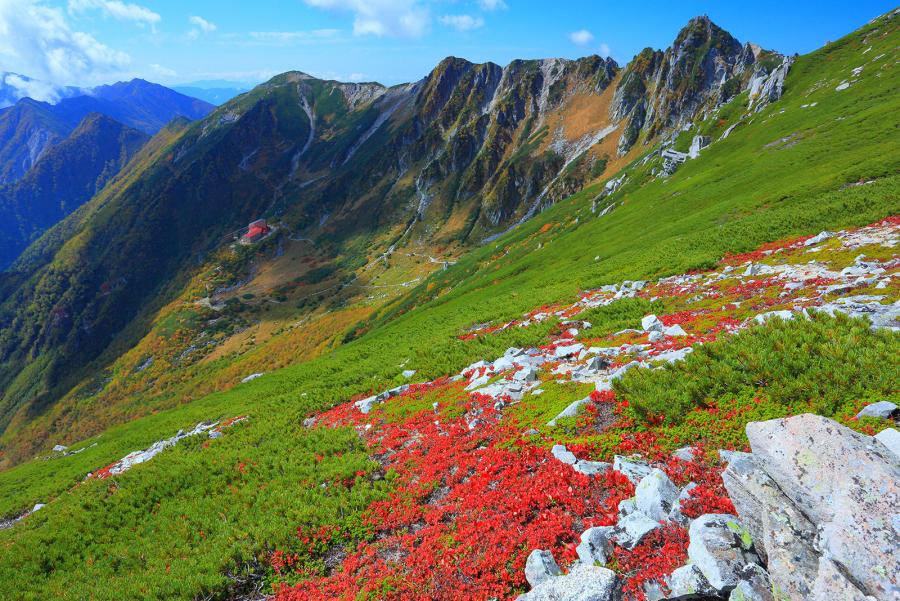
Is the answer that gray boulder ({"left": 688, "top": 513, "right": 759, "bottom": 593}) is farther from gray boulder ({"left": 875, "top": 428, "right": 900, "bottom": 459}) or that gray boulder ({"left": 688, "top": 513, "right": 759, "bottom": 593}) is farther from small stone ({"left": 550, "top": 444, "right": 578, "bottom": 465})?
small stone ({"left": 550, "top": 444, "right": 578, "bottom": 465})

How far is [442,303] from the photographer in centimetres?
6109

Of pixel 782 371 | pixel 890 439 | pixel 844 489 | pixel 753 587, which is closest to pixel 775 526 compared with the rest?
pixel 753 587

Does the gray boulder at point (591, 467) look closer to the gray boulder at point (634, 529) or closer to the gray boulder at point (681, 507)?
the gray boulder at point (634, 529)

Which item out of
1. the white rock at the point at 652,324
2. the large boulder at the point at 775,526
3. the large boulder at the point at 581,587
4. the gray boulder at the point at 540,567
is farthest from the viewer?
the white rock at the point at 652,324

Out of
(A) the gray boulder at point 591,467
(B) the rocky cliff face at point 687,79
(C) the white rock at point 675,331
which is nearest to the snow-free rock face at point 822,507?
(A) the gray boulder at point 591,467

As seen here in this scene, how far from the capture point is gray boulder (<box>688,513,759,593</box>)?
580cm

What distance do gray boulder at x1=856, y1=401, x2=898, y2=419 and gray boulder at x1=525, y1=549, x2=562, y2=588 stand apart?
22.6 feet

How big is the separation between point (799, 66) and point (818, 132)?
52663 millimetres

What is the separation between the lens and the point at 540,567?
7.79 metres

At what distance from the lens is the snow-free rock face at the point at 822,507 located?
4.87 metres

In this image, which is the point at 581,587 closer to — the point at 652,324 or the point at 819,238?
the point at 652,324

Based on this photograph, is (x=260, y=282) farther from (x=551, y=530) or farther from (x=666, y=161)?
(x=551, y=530)

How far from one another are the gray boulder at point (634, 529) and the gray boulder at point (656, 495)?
197 mm

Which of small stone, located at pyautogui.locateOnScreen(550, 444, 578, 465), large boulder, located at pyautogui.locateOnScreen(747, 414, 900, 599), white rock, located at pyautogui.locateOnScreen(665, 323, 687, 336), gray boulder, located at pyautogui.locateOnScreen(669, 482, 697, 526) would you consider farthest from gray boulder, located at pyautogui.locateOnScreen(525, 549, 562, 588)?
white rock, located at pyautogui.locateOnScreen(665, 323, 687, 336)
